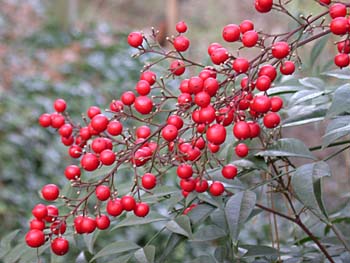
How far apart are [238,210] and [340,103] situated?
7.2 inches

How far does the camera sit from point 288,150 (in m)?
0.80

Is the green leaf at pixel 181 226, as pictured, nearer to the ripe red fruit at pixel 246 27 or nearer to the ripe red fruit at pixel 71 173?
the ripe red fruit at pixel 71 173

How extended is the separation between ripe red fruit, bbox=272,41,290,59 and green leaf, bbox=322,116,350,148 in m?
0.11

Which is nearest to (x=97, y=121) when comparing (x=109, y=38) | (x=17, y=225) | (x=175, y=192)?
(x=175, y=192)

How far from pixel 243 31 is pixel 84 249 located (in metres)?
0.44

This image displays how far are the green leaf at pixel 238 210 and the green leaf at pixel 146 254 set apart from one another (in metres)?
0.11

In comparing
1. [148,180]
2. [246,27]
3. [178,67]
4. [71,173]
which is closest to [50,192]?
[71,173]

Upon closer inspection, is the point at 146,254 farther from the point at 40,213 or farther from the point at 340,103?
the point at 340,103

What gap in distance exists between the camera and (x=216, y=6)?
7285 mm

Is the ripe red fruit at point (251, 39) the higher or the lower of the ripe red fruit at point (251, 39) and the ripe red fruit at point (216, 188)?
the higher

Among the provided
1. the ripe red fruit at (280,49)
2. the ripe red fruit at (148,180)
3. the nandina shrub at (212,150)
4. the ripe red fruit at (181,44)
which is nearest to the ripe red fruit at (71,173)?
the nandina shrub at (212,150)

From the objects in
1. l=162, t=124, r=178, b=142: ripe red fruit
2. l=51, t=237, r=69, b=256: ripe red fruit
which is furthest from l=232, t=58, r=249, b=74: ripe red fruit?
l=51, t=237, r=69, b=256: ripe red fruit

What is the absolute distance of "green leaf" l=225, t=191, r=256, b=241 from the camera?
72 centimetres

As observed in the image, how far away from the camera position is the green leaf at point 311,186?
69 cm
